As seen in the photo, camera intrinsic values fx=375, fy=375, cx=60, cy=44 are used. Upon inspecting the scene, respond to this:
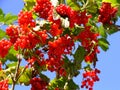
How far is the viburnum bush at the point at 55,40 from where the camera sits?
4.74m

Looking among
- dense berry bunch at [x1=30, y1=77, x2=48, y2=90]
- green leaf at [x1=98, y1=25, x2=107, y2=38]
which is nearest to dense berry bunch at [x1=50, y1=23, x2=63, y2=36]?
dense berry bunch at [x1=30, y1=77, x2=48, y2=90]

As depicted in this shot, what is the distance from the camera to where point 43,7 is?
200 inches

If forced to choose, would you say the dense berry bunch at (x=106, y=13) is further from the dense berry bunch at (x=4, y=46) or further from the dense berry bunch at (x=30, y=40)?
the dense berry bunch at (x=4, y=46)

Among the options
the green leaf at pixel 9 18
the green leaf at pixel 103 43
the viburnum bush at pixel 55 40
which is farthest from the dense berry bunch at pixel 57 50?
the green leaf at pixel 103 43

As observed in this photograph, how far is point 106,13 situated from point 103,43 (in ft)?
2.47

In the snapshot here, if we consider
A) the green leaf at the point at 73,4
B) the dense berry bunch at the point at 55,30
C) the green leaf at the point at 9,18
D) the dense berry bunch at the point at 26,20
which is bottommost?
the dense berry bunch at the point at 55,30

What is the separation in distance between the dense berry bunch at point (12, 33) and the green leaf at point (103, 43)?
1719 millimetres

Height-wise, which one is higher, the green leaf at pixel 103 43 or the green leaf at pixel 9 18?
the green leaf at pixel 103 43

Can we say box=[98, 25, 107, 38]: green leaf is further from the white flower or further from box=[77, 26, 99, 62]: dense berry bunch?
the white flower

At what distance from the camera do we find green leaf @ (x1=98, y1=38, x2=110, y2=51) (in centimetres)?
602

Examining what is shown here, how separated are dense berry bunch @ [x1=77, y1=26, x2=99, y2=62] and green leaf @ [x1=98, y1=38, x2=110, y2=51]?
421mm

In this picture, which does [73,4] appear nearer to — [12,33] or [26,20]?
[26,20]

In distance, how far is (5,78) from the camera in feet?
16.4

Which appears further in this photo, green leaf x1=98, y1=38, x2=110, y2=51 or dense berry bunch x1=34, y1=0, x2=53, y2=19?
green leaf x1=98, y1=38, x2=110, y2=51
